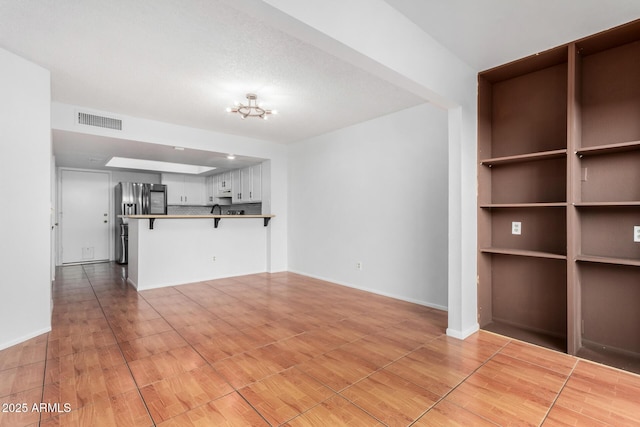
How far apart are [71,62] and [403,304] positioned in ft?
13.5

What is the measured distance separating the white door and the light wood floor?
4.20 m

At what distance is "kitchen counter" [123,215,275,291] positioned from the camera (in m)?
4.52

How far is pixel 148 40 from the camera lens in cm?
233

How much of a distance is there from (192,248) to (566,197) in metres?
4.77

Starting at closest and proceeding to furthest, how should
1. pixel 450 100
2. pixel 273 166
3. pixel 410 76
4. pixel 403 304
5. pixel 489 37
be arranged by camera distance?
pixel 410 76
pixel 489 37
pixel 450 100
pixel 403 304
pixel 273 166

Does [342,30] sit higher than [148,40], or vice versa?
[148,40]

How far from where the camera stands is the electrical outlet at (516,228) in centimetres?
296

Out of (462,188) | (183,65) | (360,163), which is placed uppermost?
(183,65)

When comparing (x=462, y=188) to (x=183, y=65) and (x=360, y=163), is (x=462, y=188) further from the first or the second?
(x=183, y=65)

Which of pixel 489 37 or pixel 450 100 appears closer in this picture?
pixel 489 37

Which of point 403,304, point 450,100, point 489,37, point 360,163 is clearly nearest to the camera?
point 489,37

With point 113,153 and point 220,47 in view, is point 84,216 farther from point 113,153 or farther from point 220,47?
point 220,47

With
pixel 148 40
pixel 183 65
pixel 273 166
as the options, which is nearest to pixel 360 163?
pixel 273 166

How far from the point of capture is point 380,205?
419cm
